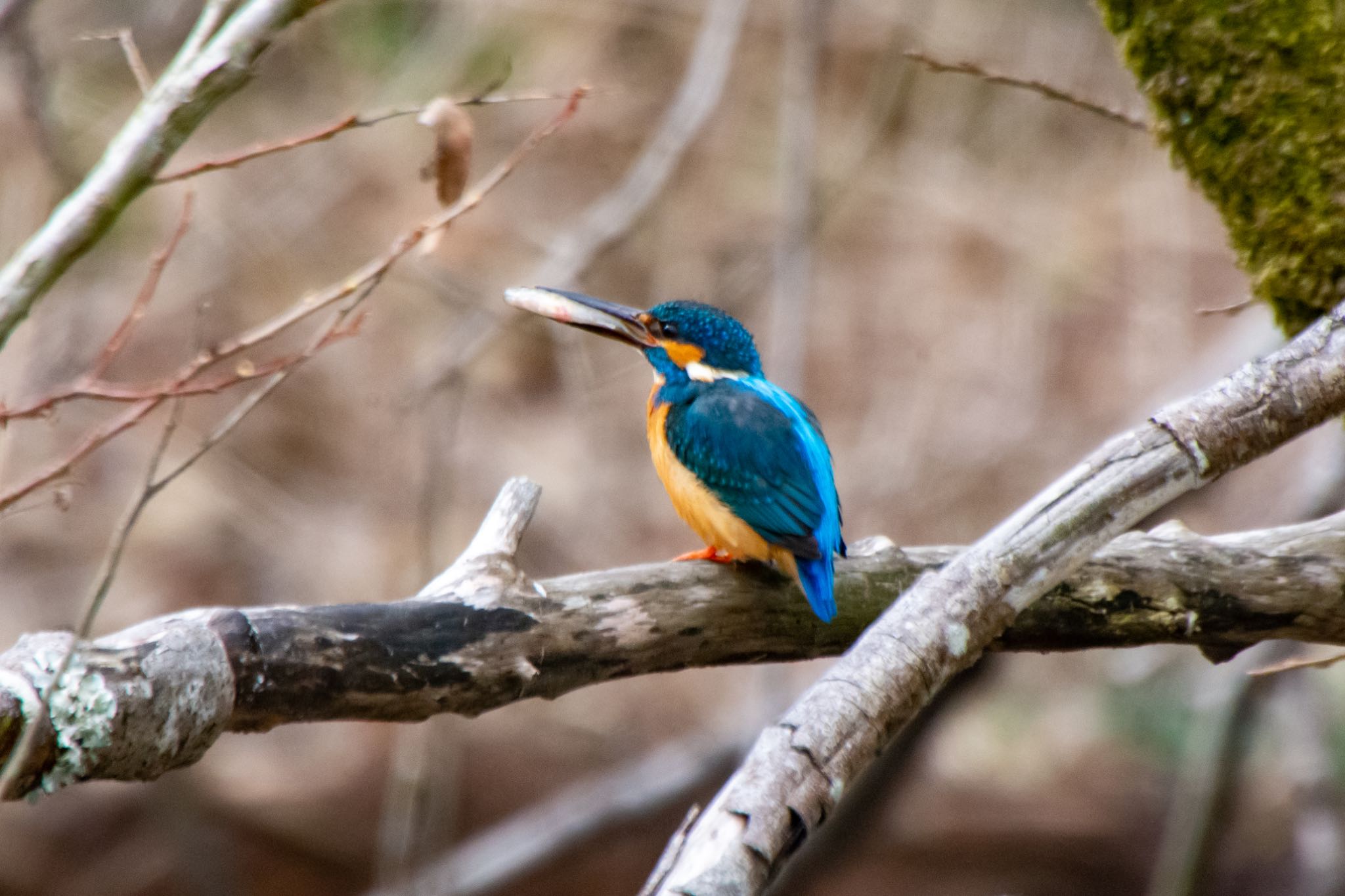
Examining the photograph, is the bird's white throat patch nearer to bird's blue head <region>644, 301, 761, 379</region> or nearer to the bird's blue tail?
bird's blue head <region>644, 301, 761, 379</region>

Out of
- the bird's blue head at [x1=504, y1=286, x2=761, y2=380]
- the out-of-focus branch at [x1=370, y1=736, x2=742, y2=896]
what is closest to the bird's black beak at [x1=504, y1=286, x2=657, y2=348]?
the bird's blue head at [x1=504, y1=286, x2=761, y2=380]

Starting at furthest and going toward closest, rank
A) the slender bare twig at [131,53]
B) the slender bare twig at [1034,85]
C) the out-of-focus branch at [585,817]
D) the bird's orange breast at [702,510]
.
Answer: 1. the out-of-focus branch at [585,817]
2. the bird's orange breast at [702,510]
3. the slender bare twig at [1034,85]
4. the slender bare twig at [131,53]

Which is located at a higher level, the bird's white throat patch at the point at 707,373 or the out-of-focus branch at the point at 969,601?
the bird's white throat patch at the point at 707,373

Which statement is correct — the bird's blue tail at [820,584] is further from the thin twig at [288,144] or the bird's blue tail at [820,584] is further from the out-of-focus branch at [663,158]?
the out-of-focus branch at [663,158]

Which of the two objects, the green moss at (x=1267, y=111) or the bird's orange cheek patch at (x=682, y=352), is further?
the bird's orange cheek patch at (x=682, y=352)

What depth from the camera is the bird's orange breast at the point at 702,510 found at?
9.41 feet

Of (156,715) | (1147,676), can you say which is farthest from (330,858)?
(156,715)

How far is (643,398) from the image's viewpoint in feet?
27.2

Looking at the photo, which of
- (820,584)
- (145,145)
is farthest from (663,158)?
(145,145)

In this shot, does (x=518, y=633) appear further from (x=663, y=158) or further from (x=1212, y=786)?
(x=1212, y=786)

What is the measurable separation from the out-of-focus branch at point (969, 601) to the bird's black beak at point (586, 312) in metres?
1.33

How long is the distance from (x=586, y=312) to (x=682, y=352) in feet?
1.45

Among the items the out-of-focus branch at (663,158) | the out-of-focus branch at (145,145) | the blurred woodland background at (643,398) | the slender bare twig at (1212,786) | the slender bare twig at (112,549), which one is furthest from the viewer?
the blurred woodland background at (643,398)

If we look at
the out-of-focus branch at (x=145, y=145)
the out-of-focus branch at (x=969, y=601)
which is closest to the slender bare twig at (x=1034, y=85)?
the out-of-focus branch at (x=969, y=601)
